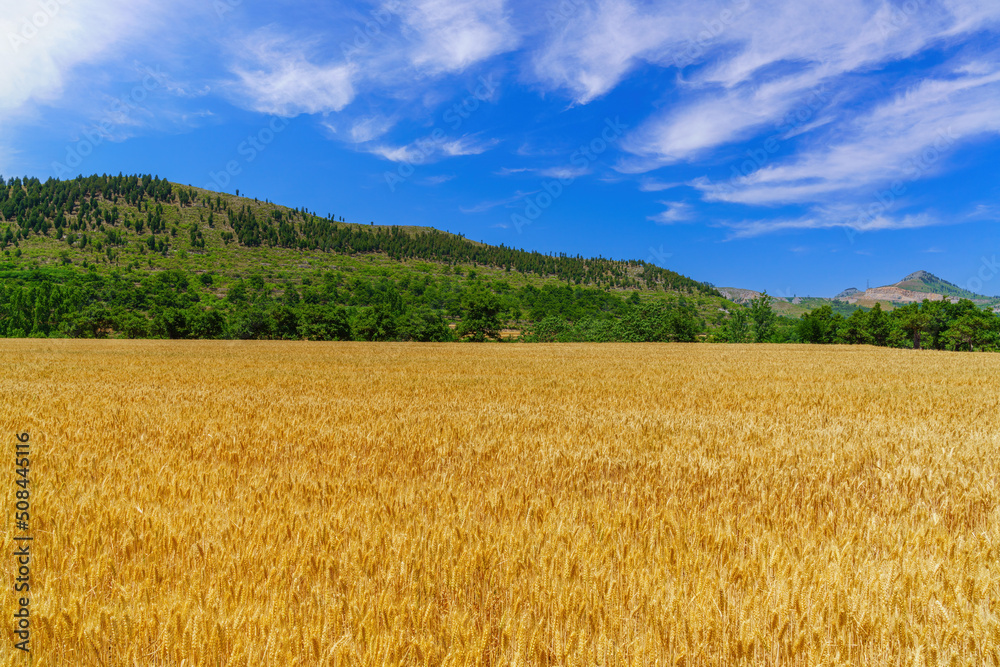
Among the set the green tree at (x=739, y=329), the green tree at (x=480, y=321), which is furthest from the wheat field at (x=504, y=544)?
the green tree at (x=739, y=329)

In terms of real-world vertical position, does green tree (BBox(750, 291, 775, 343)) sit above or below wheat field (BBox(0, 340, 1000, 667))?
above

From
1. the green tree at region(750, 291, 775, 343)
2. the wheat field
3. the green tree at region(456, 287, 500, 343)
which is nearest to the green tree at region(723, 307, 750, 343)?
the green tree at region(750, 291, 775, 343)

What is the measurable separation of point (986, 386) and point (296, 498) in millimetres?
20904

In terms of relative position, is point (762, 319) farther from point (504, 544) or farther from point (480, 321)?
point (504, 544)

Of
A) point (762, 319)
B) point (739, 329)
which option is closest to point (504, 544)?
point (739, 329)

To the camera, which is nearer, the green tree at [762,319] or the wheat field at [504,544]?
the wheat field at [504,544]

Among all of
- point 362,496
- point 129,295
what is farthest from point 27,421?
point 129,295

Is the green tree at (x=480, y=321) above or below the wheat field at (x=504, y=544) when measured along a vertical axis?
above

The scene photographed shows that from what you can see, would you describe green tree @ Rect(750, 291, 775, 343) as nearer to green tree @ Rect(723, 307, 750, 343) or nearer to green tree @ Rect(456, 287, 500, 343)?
green tree @ Rect(723, 307, 750, 343)

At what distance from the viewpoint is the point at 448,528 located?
11.6 feet

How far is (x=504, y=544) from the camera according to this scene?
3.31 m

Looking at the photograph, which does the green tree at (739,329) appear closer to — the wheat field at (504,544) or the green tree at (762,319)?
the green tree at (762,319)

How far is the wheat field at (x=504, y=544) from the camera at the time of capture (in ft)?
7.41

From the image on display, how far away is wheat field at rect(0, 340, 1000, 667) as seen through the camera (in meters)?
2.26
